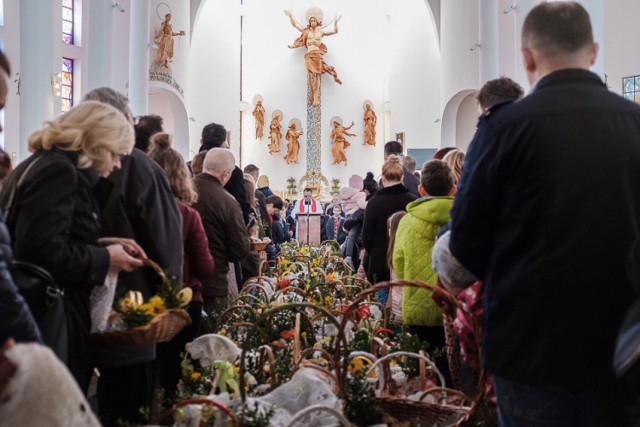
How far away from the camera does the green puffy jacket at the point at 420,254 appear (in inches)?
193

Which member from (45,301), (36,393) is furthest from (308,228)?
(36,393)

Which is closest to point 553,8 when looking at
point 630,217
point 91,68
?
point 630,217

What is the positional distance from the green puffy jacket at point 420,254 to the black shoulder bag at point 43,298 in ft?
7.55

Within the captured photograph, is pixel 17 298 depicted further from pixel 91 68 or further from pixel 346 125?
pixel 346 125

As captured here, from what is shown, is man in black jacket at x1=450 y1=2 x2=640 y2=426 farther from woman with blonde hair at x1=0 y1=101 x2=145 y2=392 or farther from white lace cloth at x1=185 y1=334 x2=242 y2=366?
white lace cloth at x1=185 y1=334 x2=242 y2=366

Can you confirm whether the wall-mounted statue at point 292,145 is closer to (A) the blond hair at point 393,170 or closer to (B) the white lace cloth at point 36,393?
(A) the blond hair at point 393,170

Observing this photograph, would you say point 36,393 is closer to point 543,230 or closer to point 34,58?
point 543,230

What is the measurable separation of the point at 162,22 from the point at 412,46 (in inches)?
389

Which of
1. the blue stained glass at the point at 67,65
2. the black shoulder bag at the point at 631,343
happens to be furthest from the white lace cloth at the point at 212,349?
the blue stained glass at the point at 67,65

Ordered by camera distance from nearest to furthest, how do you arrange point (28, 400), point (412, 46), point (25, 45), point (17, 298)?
1. point (28, 400)
2. point (17, 298)
3. point (25, 45)
4. point (412, 46)

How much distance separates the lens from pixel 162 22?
2050 cm

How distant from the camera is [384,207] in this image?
6977 millimetres

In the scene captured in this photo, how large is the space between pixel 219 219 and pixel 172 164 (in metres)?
1.19

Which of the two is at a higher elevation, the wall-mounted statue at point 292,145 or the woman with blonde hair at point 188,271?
the wall-mounted statue at point 292,145
